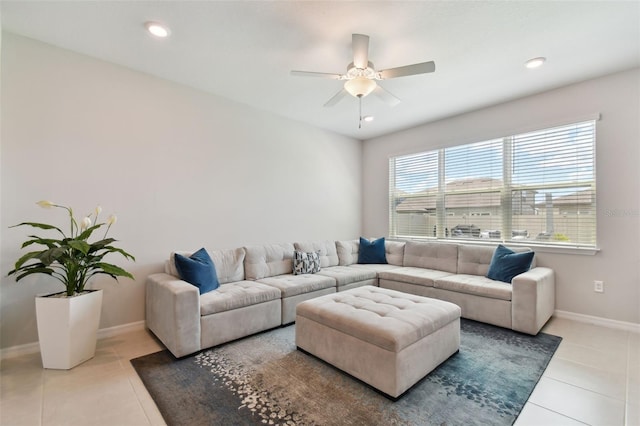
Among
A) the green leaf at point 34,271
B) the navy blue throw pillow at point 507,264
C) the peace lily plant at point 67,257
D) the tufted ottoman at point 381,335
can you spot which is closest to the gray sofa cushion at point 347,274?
the tufted ottoman at point 381,335

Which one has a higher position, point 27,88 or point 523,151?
point 27,88

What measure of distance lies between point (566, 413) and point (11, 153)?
181 inches

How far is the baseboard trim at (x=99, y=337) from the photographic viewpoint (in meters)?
2.46

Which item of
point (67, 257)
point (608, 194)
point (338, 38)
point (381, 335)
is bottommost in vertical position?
point (381, 335)

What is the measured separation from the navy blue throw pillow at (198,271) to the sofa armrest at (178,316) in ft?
0.36

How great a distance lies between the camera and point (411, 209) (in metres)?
5.20

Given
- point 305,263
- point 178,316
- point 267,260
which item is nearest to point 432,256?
point 305,263

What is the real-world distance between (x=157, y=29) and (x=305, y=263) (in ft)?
9.73

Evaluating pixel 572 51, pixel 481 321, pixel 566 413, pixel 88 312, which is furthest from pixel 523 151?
pixel 88 312

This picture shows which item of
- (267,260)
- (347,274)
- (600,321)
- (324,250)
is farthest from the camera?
(324,250)

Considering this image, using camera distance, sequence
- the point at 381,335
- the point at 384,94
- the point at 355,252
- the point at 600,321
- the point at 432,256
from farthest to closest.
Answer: the point at 355,252, the point at 432,256, the point at 600,321, the point at 384,94, the point at 381,335

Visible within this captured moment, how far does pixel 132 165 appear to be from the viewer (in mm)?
3100

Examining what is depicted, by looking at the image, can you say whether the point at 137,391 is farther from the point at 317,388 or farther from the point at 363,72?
the point at 363,72

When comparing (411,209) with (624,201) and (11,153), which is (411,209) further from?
(11,153)
